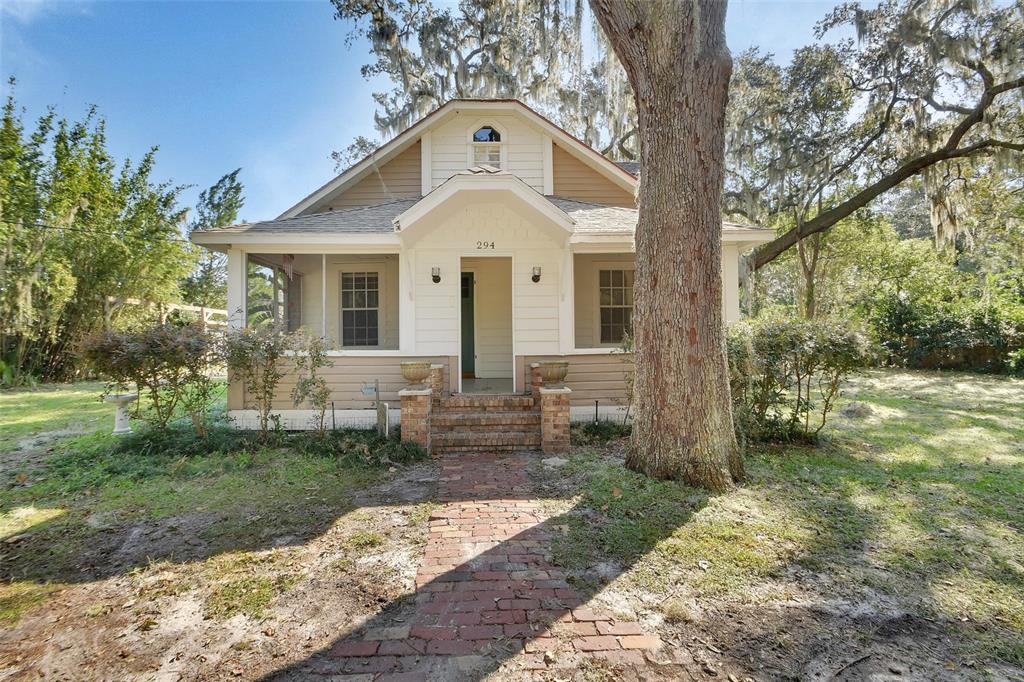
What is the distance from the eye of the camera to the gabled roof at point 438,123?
9195 millimetres

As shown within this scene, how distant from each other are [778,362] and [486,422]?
153 inches

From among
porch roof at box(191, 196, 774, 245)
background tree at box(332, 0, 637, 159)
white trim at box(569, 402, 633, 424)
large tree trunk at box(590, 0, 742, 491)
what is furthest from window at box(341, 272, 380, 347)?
background tree at box(332, 0, 637, 159)

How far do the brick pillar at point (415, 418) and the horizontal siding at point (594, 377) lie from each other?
6.66 feet

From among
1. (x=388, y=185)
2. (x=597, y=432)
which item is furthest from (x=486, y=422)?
(x=388, y=185)

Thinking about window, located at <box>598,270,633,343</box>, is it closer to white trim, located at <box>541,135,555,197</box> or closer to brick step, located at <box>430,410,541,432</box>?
white trim, located at <box>541,135,555,197</box>

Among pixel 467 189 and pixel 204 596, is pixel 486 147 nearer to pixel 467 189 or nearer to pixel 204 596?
pixel 467 189

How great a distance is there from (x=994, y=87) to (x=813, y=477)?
495 inches

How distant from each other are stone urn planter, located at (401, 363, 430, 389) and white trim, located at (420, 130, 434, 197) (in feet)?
14.6

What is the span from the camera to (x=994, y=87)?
10766mm

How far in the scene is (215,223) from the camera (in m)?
24.9

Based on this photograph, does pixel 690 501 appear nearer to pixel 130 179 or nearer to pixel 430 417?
pixel 430 417

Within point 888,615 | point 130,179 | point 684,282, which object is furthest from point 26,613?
point 130,179

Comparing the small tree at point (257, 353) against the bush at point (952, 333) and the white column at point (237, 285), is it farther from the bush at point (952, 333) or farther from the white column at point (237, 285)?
the bush at point (952, 333)

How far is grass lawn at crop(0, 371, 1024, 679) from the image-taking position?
2381 mm
